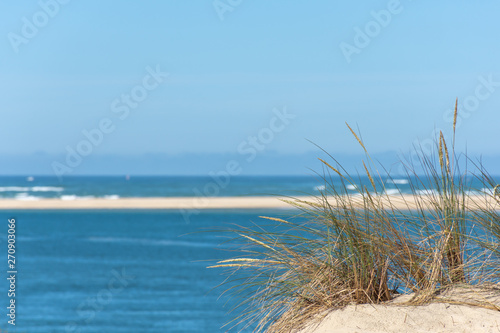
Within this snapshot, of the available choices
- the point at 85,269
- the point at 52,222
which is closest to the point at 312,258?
the point at 85,269

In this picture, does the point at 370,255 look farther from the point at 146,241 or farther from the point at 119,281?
the point at 146,241

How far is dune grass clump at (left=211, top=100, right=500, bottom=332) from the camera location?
153 inches

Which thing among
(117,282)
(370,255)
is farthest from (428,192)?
(117,282)

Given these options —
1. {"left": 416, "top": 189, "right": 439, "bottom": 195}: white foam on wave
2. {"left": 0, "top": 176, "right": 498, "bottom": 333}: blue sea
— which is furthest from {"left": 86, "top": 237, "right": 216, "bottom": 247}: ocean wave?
{"left": 416, "top": 189, "right": 439, "bottom": 195}: white foam on wave

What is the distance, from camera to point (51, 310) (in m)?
13.8

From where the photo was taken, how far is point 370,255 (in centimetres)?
385

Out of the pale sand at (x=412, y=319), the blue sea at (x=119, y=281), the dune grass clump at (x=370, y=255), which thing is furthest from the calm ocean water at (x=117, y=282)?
the pale sand at (x=412, y=319)

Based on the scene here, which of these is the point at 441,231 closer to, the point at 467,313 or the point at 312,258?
the point at 467,313

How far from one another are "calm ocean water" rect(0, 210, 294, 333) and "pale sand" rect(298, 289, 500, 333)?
119 centimetres

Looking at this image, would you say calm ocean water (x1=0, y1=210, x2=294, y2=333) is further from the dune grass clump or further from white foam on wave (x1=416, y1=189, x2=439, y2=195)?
white foam on wave (x1=416, y1=189, x2=439, y2=195)

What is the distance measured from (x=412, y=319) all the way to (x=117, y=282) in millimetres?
15311

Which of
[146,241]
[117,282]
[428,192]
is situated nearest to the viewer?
[428,192]

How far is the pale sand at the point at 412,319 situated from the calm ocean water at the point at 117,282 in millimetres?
1185

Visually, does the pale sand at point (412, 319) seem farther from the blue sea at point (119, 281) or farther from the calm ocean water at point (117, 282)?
the calm ocean water at point (117, 282)
